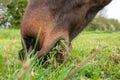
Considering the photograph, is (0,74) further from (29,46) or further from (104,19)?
(104,19)

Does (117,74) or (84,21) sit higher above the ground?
(84,21)

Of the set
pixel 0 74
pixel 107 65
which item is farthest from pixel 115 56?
pixel 0 74

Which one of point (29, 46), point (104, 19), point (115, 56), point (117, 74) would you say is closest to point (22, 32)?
point (29, 46)

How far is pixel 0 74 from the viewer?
1.76 meters

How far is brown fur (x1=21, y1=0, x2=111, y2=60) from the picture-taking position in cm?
235

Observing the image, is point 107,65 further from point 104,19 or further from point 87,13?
point 104,19

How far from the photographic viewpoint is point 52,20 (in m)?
2.50

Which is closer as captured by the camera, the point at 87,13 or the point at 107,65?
the point at 87,13

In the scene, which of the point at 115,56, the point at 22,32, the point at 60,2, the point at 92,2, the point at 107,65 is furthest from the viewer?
the point at 115,56

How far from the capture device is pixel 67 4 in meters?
2.62

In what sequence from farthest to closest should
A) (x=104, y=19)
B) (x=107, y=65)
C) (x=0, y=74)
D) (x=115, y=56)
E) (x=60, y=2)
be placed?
(x=104, y=19) < (x=115, y=56) < (x=107, y=65) < (x=60, y=2) < (x=0, y=74)

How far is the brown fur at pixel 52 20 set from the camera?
92.5 inches

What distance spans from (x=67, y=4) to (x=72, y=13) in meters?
0.09

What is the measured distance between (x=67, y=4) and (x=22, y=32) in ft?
1.61
